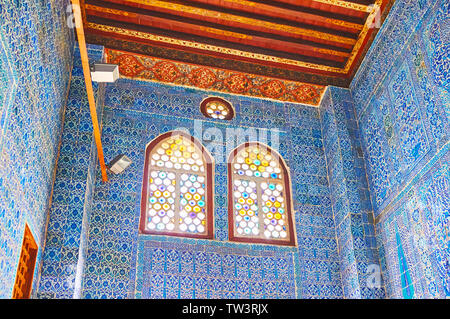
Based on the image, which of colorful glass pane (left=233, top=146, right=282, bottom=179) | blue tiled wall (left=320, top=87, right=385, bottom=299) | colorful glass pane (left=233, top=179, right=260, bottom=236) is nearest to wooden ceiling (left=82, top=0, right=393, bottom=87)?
blue tiled wall (left=320, top=87, right=385, bottom=299)

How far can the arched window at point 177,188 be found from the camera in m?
6.08

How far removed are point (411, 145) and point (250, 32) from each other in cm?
259

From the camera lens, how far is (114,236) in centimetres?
579

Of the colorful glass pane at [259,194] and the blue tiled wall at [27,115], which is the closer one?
the blue tiled wall at [27,115]

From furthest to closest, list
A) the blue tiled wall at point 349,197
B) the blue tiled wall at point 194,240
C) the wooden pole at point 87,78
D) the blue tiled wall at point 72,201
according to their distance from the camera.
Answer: the blue tiled wall at point 349,197 < the blue tiled wall at point 194,240 < the blue tiled wall at point 72,201 < the wooden pole at point 87,78

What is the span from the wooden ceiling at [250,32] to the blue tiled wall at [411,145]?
1.71ft

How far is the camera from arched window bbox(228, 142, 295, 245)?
6.27m

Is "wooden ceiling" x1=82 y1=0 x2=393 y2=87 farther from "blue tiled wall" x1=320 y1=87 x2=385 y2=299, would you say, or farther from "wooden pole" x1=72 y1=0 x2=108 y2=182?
"wooden pole" x1=72 y1=0 x2=108 y2=182

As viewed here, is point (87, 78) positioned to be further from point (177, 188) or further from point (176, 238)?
point (176, 238)

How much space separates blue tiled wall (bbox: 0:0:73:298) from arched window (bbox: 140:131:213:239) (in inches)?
49.1

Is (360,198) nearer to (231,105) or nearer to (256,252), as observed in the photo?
(256,252)

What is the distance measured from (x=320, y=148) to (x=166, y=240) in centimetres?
253

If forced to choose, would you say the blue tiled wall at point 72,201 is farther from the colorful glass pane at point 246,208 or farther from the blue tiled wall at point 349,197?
the blue tiled wall at point 349,197

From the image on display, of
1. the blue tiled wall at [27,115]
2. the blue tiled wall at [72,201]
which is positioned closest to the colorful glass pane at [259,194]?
the blue tiled wall at [72,201]
